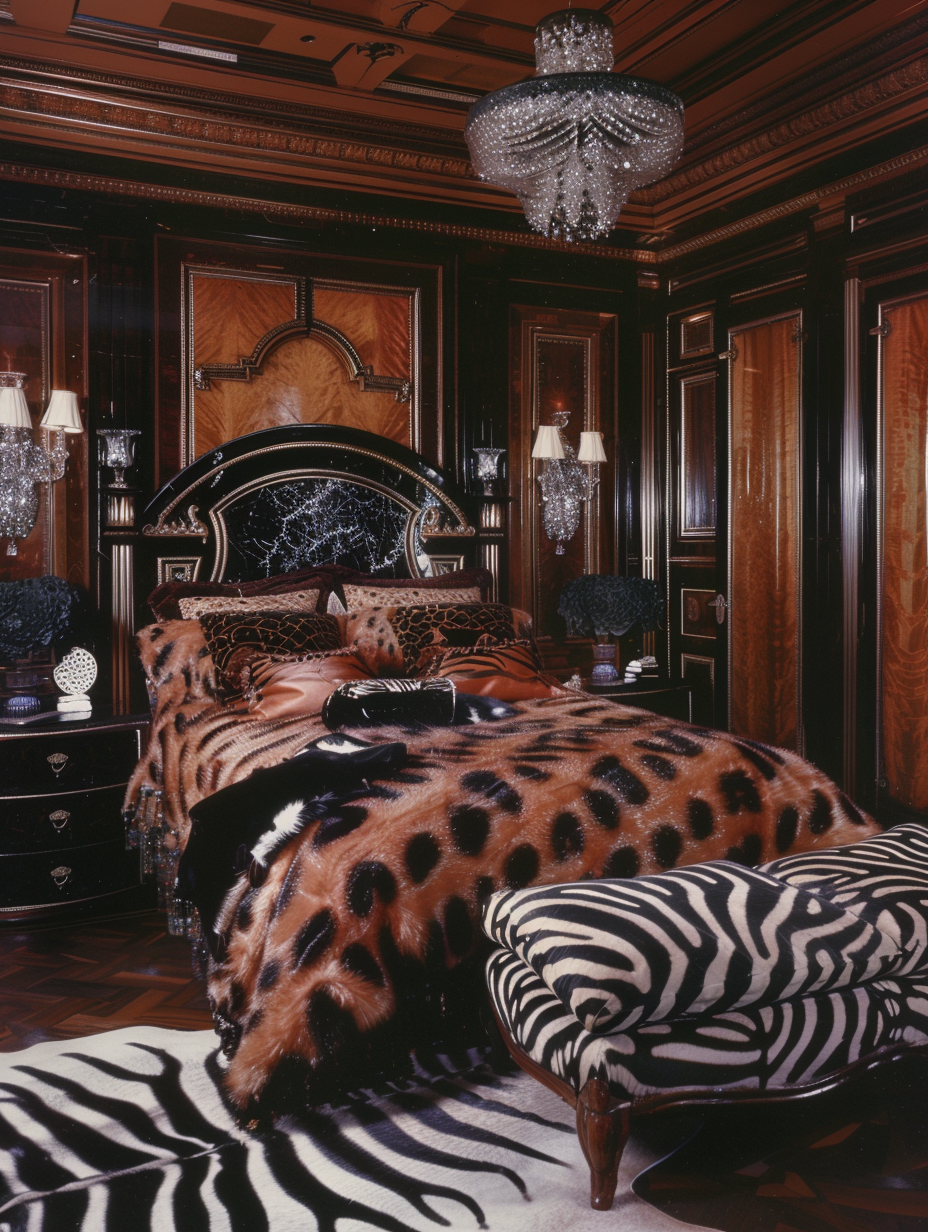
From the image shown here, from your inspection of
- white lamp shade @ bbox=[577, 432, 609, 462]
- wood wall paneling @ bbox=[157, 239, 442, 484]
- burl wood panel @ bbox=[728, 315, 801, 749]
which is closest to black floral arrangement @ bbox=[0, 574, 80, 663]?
wood wall paneling @ bbox=[157, 239, 442, 484]

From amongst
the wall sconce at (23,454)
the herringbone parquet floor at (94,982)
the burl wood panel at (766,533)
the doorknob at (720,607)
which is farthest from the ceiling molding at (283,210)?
the herringbone parquet floor at (94,982)

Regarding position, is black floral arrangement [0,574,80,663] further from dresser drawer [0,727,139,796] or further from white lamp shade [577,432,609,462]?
white lamp shade [577,432,609,462]

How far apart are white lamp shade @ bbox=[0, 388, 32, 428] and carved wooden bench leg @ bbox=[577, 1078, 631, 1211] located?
317 centimetres

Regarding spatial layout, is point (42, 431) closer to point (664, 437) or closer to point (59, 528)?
point (59, 528)

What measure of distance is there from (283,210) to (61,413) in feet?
4.41

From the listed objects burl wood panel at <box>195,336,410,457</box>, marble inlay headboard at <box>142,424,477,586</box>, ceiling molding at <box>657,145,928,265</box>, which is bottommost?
marble inlay headboard at <box>142,424,477,586</box>

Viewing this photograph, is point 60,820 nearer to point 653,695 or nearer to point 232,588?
point 232,588

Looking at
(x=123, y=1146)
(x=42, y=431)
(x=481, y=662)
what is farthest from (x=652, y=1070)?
(x=42, y=431)

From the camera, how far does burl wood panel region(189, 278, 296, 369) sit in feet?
13.8

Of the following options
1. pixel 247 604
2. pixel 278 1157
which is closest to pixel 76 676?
pixel 247 604

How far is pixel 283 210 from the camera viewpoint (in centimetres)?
431

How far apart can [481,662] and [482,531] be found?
4.32 feet

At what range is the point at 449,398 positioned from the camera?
4.67 meters

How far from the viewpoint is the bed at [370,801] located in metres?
2.08
